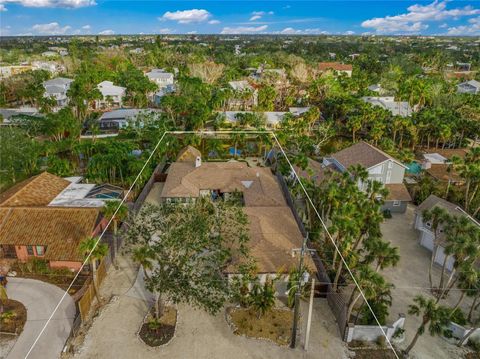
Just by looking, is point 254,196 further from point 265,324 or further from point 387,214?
point 265,324

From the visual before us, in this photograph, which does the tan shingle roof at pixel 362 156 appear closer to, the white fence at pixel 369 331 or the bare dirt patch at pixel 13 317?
the white fence at pixel 369 331

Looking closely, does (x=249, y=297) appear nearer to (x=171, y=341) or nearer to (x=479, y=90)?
(x=171, y=341)

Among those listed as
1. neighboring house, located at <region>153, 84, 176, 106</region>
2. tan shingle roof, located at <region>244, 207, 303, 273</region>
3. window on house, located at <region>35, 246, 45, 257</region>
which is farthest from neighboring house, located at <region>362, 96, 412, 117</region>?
window on house, located at <region>35, 246, 45, 257</region>

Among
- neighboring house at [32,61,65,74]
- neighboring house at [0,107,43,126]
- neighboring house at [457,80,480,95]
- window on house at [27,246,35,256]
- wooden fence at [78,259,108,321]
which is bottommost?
wooden fence at [78,259,108,321]

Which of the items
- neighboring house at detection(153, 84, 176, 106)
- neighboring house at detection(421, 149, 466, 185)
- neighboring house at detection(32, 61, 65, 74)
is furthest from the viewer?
neighboring house at detection(32, 61, 65, 74)

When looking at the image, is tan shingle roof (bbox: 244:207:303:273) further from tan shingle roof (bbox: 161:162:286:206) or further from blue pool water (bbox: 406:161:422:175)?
blue pool water (bbox: 406:161:422:175)

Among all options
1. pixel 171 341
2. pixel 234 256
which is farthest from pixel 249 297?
pixel 171 341

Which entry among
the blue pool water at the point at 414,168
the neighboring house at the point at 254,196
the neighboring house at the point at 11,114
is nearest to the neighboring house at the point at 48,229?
the neighboring house at the point at 254,196

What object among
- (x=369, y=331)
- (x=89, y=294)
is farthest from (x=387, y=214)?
(x=89, y=294)
